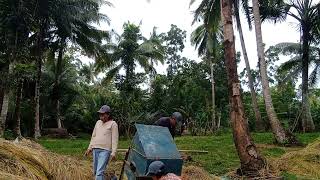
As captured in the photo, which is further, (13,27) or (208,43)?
(208,43)

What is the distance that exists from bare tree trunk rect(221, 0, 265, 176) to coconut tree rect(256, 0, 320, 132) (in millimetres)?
12651

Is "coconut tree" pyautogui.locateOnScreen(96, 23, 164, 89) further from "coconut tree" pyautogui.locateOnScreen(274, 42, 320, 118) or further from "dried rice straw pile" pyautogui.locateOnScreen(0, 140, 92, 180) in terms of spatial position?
"dried rice straw pile" pyautogui.locateOnScreen(0, 140, 92, 180)

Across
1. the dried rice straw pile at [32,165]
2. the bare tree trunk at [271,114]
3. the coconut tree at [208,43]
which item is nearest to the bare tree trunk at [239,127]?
the dried rice straw pile at [32,165]

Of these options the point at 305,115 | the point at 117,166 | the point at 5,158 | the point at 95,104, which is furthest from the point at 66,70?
the point at 5,158

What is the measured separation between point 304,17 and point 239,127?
1743cm

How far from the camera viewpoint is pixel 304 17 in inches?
985

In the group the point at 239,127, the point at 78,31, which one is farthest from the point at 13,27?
the point at 239,127

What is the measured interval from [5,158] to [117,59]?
27336 mm

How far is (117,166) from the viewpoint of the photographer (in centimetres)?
1025

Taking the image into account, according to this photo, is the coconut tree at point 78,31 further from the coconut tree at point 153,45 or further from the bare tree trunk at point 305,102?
the bare tree trunk at point 305,102

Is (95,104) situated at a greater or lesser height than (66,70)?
lesser

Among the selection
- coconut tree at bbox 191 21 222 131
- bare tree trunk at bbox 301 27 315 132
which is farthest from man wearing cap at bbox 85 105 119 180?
coconut tree at bbox 191 21 222 131

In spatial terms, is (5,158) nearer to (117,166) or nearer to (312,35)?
(117,166)

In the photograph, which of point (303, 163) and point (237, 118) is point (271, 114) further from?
point (237, 118)
